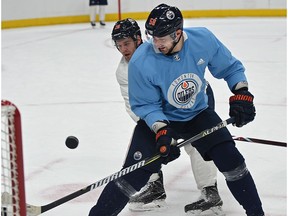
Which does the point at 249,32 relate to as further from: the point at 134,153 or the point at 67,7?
the point at 134,153

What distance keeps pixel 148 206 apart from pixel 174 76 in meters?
0.71

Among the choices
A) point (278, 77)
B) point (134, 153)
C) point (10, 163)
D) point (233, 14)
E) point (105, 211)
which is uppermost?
point (10, 163)

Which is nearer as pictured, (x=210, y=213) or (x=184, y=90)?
(x=184, y=90)

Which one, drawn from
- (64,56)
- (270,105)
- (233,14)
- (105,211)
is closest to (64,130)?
(270,105)

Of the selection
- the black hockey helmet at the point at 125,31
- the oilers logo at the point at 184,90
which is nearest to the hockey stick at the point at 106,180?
the oilers logo at the point at 184,90

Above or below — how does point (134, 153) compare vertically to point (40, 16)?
above

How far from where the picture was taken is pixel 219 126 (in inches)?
92.7

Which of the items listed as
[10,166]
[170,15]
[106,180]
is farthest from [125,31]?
[10,166]

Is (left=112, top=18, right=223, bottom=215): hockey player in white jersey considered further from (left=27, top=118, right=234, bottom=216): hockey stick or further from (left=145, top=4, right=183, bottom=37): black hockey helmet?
(left=145, top=4, right=183, bottom=37): black hockey helmet

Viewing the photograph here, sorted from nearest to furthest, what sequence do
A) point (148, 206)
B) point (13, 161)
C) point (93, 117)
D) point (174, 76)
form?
point (13, 161) < point (174, 76) < point (148, 206) < point (93, 117)

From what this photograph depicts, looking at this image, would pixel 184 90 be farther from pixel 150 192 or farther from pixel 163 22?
pixel 150 192

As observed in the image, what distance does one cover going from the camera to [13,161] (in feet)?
5.53

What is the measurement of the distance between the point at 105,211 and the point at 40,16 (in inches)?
324

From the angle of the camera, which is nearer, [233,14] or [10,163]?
[10,163]
